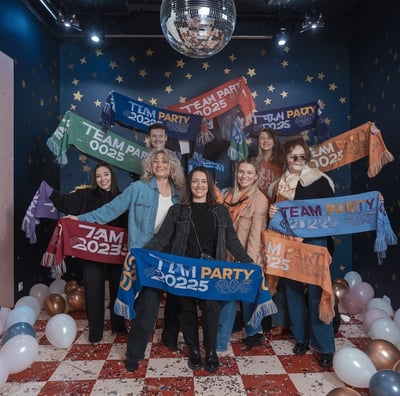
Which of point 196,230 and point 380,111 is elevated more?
point 380,111

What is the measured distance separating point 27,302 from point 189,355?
60.9 inches

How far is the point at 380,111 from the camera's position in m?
3.80

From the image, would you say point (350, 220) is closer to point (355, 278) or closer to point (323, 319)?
point (323, 319)

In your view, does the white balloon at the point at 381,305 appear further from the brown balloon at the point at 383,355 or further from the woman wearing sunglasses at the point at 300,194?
the brown balloon at the point at 383,355

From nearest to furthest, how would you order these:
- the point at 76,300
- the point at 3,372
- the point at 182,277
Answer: the point at 3,372 → the point at 182,277 → the point at 76,300

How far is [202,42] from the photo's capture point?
6.63 feet

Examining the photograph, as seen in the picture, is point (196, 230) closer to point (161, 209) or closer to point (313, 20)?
point (161, 209)

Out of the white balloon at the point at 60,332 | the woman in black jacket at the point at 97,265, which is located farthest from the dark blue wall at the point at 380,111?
the white balloon at the point at 60,332

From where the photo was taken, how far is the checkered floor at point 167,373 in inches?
85.6

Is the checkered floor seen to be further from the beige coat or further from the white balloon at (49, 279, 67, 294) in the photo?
the white balloon at (49, 279, 67, 294)

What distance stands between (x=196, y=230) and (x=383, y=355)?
4.42 feet

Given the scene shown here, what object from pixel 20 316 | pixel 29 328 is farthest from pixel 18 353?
pixel 20 316

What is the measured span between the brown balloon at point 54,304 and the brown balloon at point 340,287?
2.50 m

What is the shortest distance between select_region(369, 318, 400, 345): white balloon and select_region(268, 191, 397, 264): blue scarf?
476 millimetres
